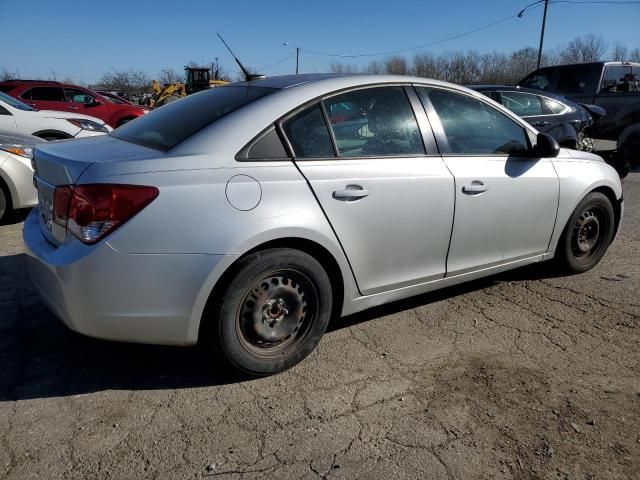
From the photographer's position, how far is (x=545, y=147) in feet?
12.6

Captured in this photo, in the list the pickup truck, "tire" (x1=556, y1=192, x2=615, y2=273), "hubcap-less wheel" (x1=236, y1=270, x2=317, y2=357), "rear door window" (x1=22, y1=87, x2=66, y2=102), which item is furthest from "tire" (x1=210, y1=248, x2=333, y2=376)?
"rear door window" (x1=22, y1=87, x2=66, y2=102)

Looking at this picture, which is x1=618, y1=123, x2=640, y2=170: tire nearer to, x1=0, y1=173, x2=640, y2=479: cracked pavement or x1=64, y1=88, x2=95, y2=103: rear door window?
x1=0, y1=173, x2=640, y2=479: cracked pavement

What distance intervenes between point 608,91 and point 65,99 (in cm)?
1289

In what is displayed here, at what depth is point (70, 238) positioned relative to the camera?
252 cm

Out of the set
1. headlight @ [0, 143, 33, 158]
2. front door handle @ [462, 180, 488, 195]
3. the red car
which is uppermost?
the red car

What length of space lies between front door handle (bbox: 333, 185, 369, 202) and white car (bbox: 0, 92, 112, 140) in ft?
19.8

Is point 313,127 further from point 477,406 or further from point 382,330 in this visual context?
point 477,406

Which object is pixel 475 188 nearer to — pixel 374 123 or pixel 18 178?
pixel 374 123

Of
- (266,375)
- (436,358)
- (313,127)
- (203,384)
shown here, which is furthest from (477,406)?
(313,127)

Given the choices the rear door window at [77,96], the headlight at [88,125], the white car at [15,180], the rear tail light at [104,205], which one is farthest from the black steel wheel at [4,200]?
the rear door window at [77,96]

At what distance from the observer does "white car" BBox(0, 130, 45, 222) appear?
5676mm

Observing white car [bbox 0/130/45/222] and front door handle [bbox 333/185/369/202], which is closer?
front door handle [bbox 333/185/369/202]

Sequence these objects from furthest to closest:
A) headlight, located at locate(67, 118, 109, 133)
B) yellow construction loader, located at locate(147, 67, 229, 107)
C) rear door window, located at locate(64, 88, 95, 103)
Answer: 1. yellow construction loader, located at locate(147, 67, 229, 107)
2. rear door window, located at locate(64, 88, 95, 103)
3. headlight, located at locate(67, 118, 109, 133)

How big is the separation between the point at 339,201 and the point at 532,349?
1.55 m
